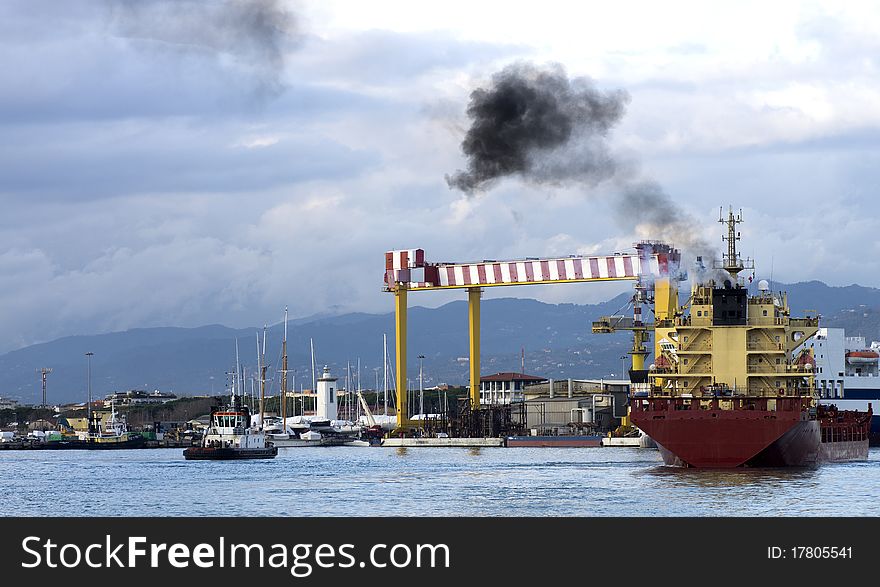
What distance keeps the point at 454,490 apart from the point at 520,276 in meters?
67.1

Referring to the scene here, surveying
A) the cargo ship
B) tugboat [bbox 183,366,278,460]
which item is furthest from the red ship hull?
tugboat [bbox 183,366,278,460]

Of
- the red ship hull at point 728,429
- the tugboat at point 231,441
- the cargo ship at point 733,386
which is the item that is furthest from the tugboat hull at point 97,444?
the red ship hull at point 728,429

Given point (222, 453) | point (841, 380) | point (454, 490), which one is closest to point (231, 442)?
point (222, 453)

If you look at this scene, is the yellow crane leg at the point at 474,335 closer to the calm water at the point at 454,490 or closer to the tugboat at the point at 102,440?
the tugboat at the point at 102,440

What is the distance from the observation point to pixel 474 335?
140750 millimetres

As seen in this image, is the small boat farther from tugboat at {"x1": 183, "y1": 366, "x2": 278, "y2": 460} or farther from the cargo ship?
the cargo ship

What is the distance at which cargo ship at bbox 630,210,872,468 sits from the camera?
70.0m

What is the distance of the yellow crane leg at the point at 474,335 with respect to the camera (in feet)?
455

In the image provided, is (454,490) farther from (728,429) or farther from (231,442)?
(231,442)

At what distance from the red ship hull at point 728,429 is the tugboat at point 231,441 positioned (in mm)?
44398

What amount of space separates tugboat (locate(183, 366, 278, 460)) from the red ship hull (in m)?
44.4

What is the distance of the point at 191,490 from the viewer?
6906 centimetres
